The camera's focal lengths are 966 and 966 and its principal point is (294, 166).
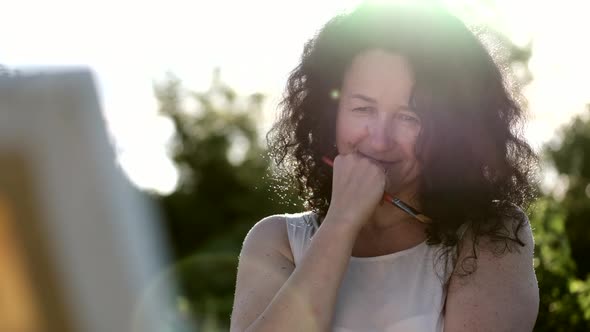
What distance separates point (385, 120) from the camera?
3.17 metres

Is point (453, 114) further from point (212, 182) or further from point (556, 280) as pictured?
point (212, 182)

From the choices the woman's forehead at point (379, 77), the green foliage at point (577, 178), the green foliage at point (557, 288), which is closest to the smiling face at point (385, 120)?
the woman's forehead at point (379, 77)

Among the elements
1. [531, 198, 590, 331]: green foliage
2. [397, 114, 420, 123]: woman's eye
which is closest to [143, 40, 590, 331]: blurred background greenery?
[531, 198, 590, 331]: green foliage

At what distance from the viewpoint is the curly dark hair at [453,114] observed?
3.19 m

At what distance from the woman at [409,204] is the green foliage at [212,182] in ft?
56.3

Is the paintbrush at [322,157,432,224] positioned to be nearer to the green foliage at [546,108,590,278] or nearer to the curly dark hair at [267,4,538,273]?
the curly dark hair at [267,4,538,273]

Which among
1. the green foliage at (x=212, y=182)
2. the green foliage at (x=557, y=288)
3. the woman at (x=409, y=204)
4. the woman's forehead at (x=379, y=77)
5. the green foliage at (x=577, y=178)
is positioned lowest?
the green foliage at (x=212, y=182)

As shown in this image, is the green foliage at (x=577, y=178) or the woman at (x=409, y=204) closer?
the woman at (x=409, y=204)

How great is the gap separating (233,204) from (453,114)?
3408 cm

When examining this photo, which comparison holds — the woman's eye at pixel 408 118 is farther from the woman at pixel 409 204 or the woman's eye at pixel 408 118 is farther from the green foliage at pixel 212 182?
the green foliage at pixel 212 182

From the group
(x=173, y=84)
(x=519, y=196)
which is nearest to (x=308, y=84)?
(x=519, y=196)

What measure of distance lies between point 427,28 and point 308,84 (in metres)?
0.62

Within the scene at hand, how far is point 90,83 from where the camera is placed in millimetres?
12891

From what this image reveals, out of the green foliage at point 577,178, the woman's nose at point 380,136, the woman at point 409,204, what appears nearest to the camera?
the woman at point 409,204
